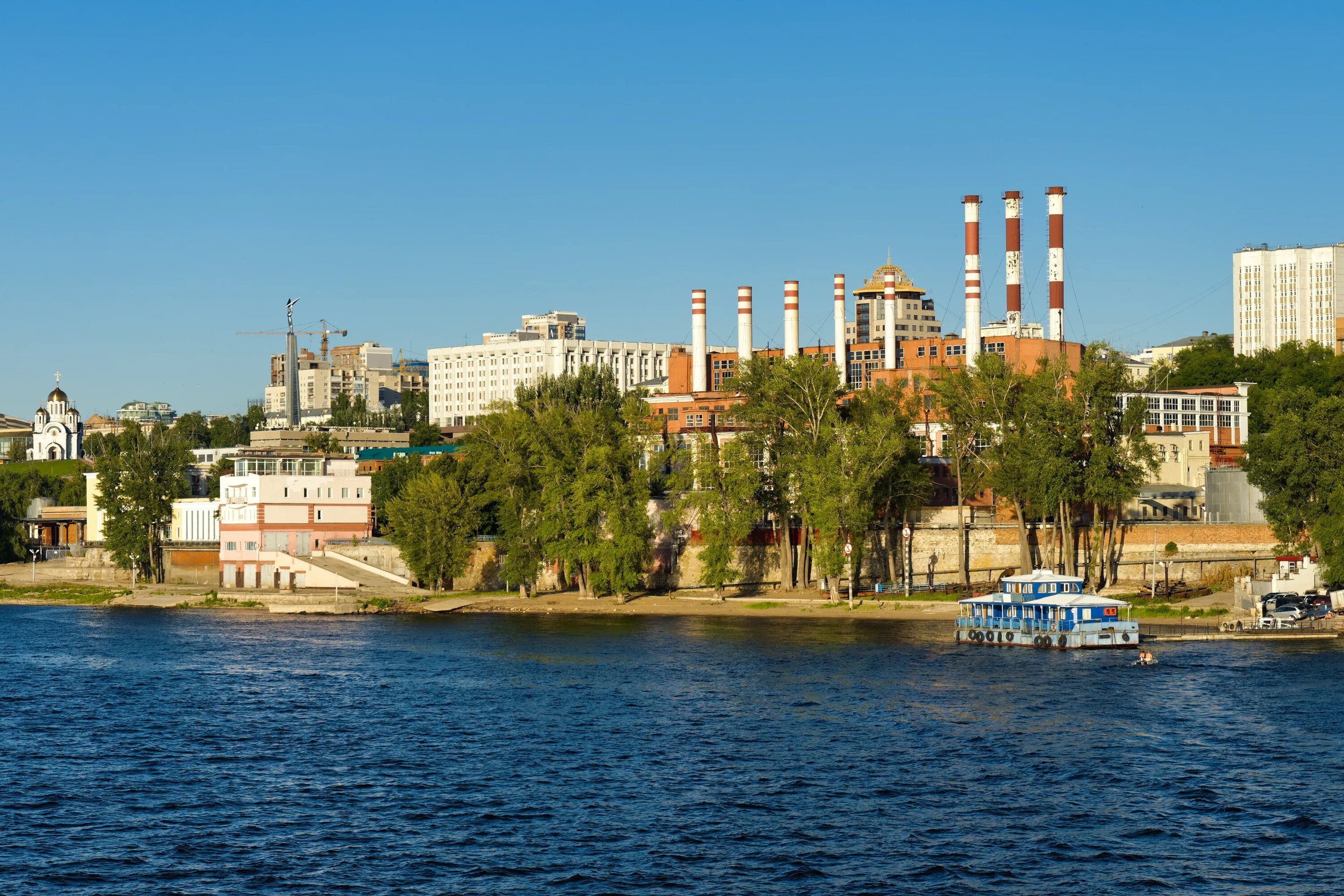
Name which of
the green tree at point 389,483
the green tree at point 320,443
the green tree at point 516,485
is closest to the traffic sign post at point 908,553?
the green tree at point 516,485

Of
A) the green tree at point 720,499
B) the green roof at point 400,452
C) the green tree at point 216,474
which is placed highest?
the green roof at point 400,452

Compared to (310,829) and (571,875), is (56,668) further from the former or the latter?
(571,875)

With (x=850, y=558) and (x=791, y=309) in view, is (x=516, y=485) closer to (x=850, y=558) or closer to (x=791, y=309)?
(x=850, y=558)

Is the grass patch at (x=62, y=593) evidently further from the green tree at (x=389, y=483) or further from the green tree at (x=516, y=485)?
the green tree at (x=516, y=485)

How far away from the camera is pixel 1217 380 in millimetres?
173375

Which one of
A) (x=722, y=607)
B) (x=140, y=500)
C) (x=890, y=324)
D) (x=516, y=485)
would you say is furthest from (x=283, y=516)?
(x=890, y=324)

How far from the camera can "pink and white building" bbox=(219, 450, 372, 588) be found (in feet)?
369

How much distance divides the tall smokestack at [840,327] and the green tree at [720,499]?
215ft

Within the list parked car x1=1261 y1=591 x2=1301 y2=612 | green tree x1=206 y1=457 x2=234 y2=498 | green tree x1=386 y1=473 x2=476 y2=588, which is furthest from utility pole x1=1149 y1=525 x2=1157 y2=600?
green tree x1=206 y1=457 x2=234 y2=498

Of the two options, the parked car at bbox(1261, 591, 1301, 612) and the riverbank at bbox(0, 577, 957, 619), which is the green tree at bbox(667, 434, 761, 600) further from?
the parked car at bbox(1261, 591, 1301, 612)

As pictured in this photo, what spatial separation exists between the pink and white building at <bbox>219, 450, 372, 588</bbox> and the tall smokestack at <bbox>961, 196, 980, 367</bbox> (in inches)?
2266

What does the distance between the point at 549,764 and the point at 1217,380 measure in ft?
463

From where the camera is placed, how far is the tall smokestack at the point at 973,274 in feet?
462

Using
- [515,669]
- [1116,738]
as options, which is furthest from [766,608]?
[1116,738]
